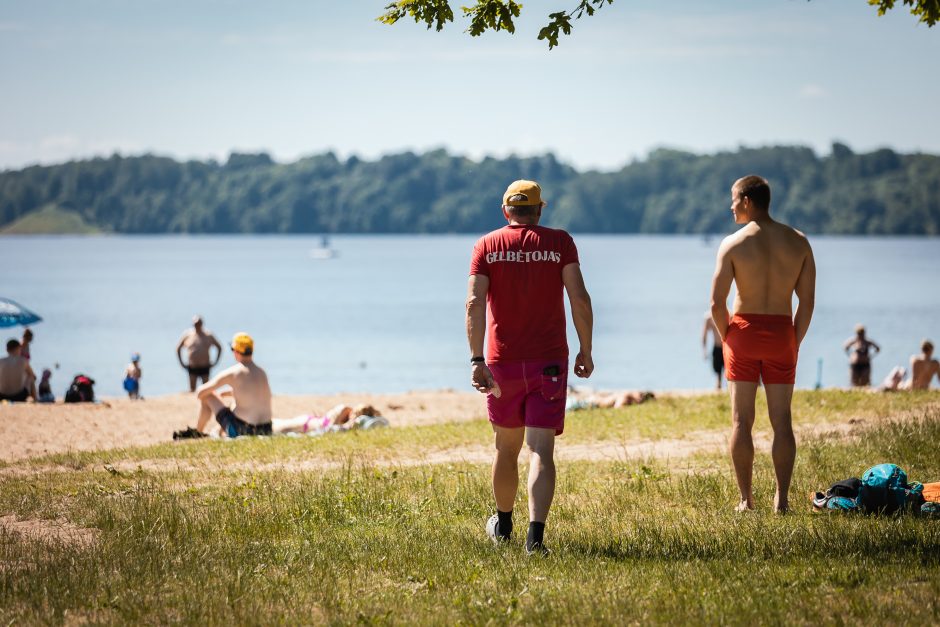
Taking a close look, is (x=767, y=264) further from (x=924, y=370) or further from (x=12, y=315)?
(x=12, y=315)

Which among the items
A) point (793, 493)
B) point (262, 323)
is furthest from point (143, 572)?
point (262, 323)

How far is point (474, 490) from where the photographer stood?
824 centimetres

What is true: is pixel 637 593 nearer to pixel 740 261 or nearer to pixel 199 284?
pixel 740 261

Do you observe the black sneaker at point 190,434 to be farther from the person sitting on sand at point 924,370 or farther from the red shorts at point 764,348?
the person sitting on sand at point 924,370

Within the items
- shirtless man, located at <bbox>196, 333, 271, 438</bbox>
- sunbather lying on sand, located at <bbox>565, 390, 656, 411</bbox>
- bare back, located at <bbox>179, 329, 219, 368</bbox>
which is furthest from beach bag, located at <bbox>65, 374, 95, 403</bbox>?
sunbather lying on sand, located at <bbox>565, 390, 656, 411</bbox>

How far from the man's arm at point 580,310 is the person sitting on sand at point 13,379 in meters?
15.9

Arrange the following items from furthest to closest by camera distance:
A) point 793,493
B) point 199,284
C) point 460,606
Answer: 1. point 199,284
2. point 793,493
3. point 460,606

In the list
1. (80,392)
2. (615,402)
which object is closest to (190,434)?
(615,402)

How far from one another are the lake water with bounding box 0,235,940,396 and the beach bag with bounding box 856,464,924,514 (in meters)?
28.9

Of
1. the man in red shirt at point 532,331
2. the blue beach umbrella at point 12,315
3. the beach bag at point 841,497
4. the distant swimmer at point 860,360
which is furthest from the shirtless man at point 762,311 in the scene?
the blue beach umbrella at point 12,315

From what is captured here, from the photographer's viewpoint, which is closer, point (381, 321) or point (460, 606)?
point (460, 606)

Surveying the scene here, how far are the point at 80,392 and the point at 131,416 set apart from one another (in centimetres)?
266

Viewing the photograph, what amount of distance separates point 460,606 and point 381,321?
2351 inches

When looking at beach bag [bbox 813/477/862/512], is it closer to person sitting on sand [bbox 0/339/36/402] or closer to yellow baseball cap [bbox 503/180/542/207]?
yellow baseball cap [bbox 503/180/542/207]
